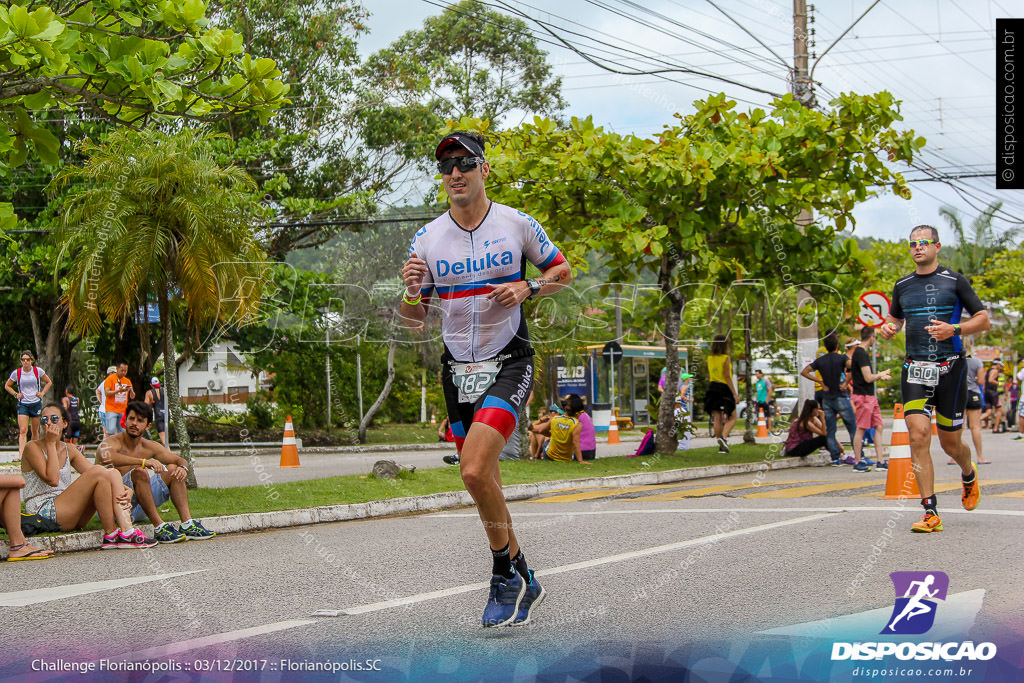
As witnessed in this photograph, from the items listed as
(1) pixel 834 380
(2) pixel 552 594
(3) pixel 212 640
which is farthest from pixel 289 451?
(3) pixel 212 640

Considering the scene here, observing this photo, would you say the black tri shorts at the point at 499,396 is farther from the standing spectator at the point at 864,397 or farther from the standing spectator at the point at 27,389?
the standing spectator at the point at 27,389

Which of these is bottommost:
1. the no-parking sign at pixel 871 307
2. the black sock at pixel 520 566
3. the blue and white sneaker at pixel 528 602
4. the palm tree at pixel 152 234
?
the blue and white sneaker at pixel 528 602

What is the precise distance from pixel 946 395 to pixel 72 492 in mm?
7081

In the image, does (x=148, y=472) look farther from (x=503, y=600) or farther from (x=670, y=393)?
(x=670, y=393)

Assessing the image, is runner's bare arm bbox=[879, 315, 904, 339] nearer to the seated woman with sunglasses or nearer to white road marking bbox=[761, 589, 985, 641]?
white road marking bbox=[761, 589, 985, 641]

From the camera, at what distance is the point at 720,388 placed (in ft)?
59.2

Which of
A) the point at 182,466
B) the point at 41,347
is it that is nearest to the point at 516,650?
the point at 182,466

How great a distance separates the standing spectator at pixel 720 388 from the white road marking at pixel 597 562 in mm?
8705

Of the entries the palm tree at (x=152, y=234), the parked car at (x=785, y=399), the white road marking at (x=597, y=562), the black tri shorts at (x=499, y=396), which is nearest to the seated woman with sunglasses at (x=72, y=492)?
the palm tree at (x=152, y=234)

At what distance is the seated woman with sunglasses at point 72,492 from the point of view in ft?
28.4

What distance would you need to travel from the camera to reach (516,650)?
14.9ft

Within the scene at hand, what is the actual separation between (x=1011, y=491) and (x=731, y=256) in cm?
745

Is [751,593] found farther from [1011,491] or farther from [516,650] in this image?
[1011,491]

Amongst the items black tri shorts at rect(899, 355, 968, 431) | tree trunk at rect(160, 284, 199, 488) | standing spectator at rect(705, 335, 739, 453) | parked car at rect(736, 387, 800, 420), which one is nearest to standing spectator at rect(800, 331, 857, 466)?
standing spectator at rect(705, 335, 739, 453)
